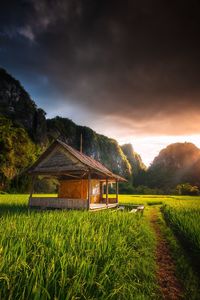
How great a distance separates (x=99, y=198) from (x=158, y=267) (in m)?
18.6

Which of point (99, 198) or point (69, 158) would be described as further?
point (99, 198)

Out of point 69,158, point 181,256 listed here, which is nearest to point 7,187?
point 69,158

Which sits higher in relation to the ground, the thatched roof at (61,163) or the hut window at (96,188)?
the thatched roof at (61,163)

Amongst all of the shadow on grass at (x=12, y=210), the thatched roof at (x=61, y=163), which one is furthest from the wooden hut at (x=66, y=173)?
the shadow on grass at (x=12, y=210)

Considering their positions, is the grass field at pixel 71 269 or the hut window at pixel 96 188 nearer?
the grass field at pixel 71 269

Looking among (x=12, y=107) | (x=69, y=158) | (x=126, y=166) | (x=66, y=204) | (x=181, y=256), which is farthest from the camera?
(x=126, y=166)

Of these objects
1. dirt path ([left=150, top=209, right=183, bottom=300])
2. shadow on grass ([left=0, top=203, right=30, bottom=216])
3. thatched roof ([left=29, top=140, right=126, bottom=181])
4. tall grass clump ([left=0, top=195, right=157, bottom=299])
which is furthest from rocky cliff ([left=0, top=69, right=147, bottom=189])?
tall grass clump ([left=0, top=195, right=157, bottom=299])

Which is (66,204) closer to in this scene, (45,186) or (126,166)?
(45,186)

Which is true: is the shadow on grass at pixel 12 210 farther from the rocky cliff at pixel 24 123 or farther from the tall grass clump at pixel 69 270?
the rocky cliff at pixel 24 123

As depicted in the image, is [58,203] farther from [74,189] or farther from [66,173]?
[74,189]

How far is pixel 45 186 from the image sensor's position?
52.5 metres

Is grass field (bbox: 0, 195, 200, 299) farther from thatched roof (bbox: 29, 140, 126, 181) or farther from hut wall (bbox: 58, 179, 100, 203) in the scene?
hut wall (bbox: 58, 179, 100, 203)

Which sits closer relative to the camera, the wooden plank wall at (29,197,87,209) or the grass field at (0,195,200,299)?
the grass field at (0,195,200,299)

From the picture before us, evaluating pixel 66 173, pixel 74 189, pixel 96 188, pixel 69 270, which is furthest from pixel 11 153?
pixel 69 270
